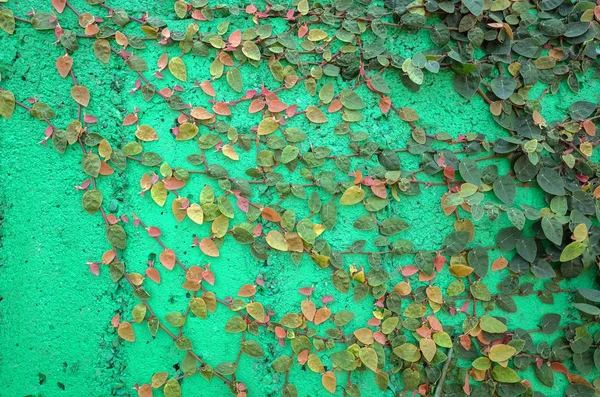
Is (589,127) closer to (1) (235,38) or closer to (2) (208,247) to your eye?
(1) (235,38)

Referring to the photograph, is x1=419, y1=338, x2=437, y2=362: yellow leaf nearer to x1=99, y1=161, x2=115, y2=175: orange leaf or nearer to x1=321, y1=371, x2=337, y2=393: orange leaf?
x1=321, y1=371, x2=337, y2=393: orange leaf

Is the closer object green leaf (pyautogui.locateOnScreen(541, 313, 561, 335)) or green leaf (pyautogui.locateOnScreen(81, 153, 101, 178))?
green leaf (pyautogui.locateOnScreen(81, 153, 101, 178))

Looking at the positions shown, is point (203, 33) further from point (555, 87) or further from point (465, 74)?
point (555, 87)

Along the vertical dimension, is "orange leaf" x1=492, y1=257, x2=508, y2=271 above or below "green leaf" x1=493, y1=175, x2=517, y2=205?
below

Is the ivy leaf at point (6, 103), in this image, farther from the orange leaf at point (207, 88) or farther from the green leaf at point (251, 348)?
the green leaf at point (251, 348)

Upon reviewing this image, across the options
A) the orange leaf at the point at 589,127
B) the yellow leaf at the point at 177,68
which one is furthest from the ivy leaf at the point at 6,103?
the orange leaf at the point at 589,127

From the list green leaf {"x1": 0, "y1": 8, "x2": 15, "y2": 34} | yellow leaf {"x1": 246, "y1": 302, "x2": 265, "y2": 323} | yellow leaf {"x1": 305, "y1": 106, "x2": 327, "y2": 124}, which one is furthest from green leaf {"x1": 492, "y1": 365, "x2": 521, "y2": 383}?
green leaf {"x1": 0, "y1": 8, "x2": 15, "y2": 34}
